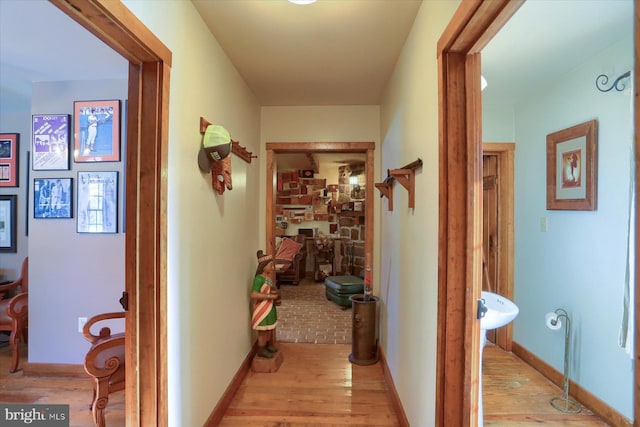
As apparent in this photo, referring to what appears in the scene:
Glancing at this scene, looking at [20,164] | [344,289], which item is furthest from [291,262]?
[20,164]

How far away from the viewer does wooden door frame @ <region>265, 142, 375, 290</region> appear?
3000mm

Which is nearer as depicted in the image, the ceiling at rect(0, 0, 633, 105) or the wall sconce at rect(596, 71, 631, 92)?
the ceiling at rect(0, 0, 633, 105)

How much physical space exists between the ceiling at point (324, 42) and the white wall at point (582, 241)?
0.72 ft

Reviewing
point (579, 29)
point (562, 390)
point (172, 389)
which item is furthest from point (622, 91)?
point (172, 389)

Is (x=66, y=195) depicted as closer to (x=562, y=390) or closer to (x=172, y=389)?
(x=172, y=389)

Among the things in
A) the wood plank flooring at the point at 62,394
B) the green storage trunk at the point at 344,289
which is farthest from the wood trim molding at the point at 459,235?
the green storage trunk at the point at 344,289

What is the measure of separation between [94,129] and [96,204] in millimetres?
593

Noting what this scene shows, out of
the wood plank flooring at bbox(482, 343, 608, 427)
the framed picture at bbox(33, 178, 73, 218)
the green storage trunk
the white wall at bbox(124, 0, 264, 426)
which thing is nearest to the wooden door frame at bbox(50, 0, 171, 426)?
the white wall at bbox(124, 0, 264, 426)

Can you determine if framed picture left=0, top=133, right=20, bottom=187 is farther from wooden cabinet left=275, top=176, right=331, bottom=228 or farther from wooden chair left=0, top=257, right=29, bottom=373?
wooden cabinet left=275, top=176, right=331, bottom=228

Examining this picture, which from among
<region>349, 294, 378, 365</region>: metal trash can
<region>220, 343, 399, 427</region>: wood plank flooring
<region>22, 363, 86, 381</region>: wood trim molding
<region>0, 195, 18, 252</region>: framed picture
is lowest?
<region>220, 343, 399, 427</region>: wood plank flooring

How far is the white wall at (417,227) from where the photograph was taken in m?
1.34

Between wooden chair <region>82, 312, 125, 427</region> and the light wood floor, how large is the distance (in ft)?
1.43

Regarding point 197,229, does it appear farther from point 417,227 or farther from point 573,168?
point 573,168

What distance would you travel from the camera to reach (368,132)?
9.95 ft
